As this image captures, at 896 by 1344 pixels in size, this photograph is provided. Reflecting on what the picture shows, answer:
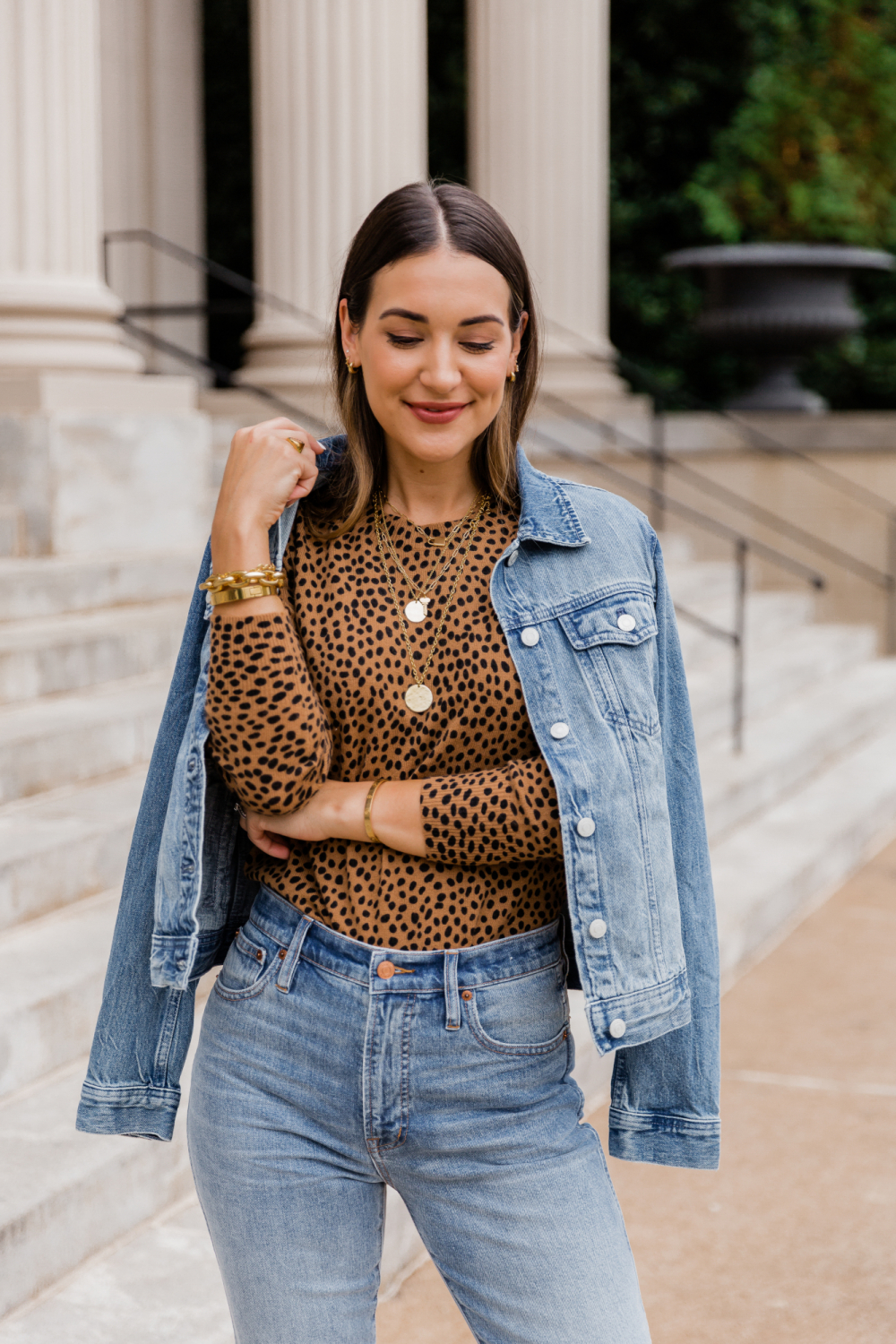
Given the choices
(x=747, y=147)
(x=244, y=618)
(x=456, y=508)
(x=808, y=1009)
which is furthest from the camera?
(x=747, y=147)

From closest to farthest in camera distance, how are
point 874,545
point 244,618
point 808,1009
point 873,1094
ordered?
1. point 244,618
2. point 873,1094
3. point 808,1009
4. point 874,545

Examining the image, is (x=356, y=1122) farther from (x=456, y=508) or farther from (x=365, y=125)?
(x=365, y=125)

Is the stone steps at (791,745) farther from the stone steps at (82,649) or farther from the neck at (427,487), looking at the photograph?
the neck at (427,487)

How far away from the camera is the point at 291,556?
1.79 meters

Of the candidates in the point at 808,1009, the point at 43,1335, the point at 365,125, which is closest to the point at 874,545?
the point at 365,125

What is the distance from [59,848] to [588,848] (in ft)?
8.35

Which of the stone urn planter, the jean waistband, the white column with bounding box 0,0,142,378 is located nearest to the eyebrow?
the jean waistband

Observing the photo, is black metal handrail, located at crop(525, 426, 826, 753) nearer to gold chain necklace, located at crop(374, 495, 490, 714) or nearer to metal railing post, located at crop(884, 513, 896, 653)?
metal railing post, located at crop(884, 513, 896, 653)

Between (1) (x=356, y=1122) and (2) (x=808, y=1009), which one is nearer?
(1) (x=356, y=1122)

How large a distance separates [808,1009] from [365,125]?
5.32 meters

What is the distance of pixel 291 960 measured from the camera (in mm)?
1714

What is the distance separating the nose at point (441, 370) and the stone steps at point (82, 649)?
3.43 metres

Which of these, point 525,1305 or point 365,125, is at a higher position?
point 365,125

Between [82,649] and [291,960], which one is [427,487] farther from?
[82,649]
